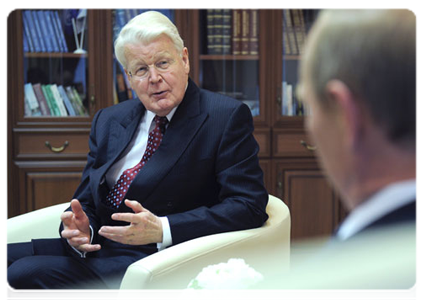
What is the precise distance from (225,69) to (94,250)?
5.90 feet

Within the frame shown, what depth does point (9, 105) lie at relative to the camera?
9.68 feet

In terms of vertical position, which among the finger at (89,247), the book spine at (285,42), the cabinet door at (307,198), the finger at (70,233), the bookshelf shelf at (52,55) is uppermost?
the book spine at (285,42)

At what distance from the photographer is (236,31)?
3084mm

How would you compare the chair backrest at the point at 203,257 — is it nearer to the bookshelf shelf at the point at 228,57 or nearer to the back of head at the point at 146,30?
the back of head at the point at 146,30

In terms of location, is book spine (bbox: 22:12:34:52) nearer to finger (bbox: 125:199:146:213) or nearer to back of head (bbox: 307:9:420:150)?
finger (bbox: 125:199:146:213)

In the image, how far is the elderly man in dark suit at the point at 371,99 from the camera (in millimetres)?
405

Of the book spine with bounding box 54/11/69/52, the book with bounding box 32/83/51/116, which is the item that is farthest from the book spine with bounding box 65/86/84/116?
the book spine with bounding box 54/11/69/52

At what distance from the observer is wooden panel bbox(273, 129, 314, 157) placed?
3.05 m

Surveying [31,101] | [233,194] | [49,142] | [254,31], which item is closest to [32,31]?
[31,101]

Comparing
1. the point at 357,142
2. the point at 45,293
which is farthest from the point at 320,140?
the point at 45,293

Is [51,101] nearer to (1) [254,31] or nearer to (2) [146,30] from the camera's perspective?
(1) [254,31]

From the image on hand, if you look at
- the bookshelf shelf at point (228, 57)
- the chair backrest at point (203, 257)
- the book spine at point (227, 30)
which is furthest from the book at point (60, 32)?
the chair backrest at point (203, 257)

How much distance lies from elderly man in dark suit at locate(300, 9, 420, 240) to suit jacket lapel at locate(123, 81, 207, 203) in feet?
4.04

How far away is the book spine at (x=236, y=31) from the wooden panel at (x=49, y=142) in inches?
40.2
